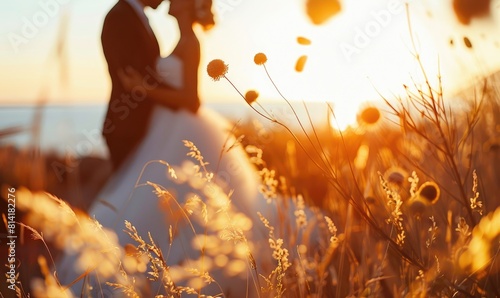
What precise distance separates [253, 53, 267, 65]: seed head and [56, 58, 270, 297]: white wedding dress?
0.74 metres

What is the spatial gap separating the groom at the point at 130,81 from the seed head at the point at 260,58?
1.13 meters

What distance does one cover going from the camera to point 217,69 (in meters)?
1.57

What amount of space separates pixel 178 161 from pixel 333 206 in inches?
28.9

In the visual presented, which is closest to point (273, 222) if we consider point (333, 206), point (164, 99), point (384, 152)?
point (333, 206)

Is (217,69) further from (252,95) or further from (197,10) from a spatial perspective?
(197,10)

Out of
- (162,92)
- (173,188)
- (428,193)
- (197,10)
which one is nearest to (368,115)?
(428,193)

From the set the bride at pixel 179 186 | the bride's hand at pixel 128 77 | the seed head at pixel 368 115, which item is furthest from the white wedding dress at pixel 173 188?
the seed head at pixel 368 115

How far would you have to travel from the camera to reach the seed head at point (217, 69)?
1.56 metres

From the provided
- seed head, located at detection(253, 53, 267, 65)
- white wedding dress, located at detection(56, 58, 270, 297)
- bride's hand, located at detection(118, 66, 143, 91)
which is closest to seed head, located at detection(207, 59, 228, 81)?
seed head, located at detection(253, 53, 267, 65)

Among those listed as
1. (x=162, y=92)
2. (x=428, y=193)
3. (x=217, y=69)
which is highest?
(x=217, y=69)

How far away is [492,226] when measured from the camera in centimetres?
104

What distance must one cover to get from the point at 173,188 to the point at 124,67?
1.87ft

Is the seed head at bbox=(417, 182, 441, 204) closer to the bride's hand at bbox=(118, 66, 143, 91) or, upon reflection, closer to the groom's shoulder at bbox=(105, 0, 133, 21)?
the bride's hand at bbox=(118, 66, 143, 91)

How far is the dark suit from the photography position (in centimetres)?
258
